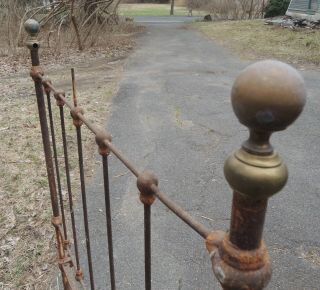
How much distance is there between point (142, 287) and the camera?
8.34ft

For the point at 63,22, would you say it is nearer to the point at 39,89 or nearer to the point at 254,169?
the point at 39,89

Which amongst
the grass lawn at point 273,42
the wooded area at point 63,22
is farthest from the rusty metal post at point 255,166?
the wooded area at point 63,22

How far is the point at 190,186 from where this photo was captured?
373cm

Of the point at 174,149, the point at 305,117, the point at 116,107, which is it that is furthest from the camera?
the point at 116,107

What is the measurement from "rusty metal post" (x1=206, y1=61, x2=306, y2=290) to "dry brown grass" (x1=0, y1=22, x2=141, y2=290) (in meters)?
2.14

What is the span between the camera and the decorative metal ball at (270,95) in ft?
1.88

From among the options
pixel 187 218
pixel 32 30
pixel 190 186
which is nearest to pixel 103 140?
pixel 187 218

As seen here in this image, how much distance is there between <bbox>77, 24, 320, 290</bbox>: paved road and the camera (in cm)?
267

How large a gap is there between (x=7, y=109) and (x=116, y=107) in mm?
1670

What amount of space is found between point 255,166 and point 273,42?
1199 cm

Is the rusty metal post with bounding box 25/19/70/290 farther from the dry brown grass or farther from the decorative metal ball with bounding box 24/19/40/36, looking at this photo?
the dry brown grass

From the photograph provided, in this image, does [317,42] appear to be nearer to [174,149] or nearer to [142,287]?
[174,149]

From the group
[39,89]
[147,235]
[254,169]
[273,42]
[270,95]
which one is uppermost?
[270,95]

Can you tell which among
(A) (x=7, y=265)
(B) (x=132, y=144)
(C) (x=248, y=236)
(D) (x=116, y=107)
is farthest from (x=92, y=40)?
(C) (x=248, y=236)
